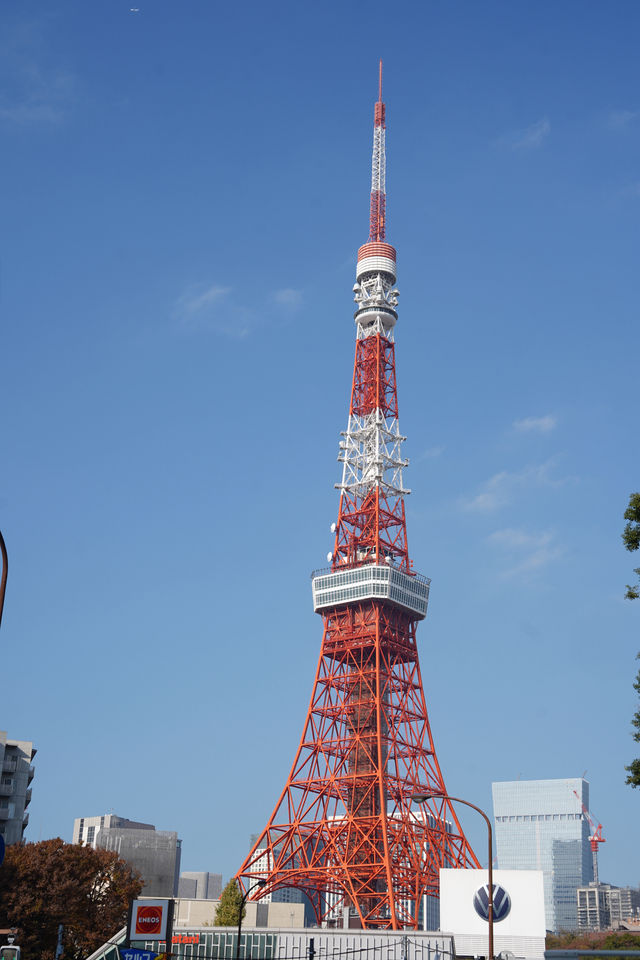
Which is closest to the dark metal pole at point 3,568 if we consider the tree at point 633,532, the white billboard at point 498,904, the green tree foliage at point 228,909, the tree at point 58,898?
the tree at point 633,532

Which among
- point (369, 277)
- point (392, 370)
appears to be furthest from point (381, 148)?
point (392, 370)

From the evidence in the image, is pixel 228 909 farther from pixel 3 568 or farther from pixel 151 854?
pixel 3 568

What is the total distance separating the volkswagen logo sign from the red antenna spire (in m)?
84.2

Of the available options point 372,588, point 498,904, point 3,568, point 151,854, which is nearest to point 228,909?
point 151,854

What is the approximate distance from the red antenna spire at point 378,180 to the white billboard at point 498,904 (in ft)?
273

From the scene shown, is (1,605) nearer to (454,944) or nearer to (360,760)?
(454,944)

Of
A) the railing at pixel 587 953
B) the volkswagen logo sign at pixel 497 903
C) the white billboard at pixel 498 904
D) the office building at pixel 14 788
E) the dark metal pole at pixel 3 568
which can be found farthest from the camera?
the office building at pixel 14 788

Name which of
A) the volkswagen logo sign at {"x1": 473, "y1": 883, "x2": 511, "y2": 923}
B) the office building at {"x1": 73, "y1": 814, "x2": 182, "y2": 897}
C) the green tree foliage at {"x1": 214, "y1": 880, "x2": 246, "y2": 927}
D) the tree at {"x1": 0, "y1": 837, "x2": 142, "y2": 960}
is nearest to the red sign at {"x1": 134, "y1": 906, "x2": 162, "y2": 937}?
the volkswagen logo sign at {"x1": 473, "y1": 883, "x2": 511, "y2": 923}

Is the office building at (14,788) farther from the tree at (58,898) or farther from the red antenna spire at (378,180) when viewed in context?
the red antenna spire at (378,180)

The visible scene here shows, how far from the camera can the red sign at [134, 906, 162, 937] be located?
3865cm

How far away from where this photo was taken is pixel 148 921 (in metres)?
39.2

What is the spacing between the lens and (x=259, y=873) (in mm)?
103250

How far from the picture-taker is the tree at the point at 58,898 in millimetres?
73438

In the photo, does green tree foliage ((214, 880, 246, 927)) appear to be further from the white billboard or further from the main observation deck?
the white billboard
